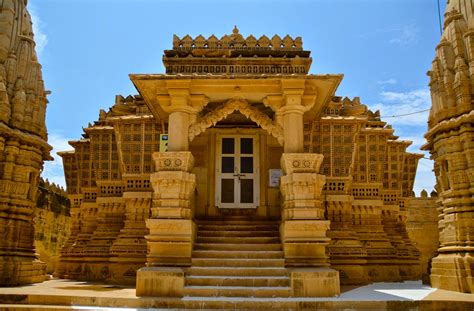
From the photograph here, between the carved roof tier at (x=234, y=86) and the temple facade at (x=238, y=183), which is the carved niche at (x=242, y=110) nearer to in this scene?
the temple facade at (x=238, y=183)

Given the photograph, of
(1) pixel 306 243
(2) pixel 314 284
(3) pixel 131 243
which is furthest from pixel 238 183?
(2) pixel 314 284

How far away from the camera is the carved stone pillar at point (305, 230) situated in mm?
8469

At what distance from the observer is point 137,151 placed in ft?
45.1

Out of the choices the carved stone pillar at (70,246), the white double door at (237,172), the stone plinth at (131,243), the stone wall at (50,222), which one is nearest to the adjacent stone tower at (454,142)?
the white double door at (237,172)

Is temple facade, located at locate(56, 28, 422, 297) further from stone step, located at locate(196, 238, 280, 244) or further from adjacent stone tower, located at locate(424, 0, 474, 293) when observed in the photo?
adjacent stone tower, located at locate(424, 0, 474, 293)

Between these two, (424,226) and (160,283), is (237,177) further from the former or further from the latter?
(424,226)

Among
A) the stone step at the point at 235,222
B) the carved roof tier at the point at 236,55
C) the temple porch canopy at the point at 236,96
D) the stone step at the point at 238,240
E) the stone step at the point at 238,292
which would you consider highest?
the carved roof tier at the point at 236,55

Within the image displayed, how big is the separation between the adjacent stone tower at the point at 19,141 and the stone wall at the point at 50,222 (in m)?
8.34

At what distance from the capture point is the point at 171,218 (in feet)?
30.6

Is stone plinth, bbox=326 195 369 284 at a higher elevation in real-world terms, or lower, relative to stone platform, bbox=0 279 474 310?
higher

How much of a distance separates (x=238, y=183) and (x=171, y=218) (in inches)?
162

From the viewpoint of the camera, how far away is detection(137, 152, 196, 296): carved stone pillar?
9219 millimetres

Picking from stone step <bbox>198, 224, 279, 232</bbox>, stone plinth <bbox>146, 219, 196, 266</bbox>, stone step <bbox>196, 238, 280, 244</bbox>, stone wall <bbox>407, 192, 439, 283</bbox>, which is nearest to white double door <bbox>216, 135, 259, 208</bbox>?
stone step <bbox>198, 224, 279, 232</bbox>

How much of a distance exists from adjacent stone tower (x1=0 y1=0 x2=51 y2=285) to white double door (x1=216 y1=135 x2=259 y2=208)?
5.32 m
